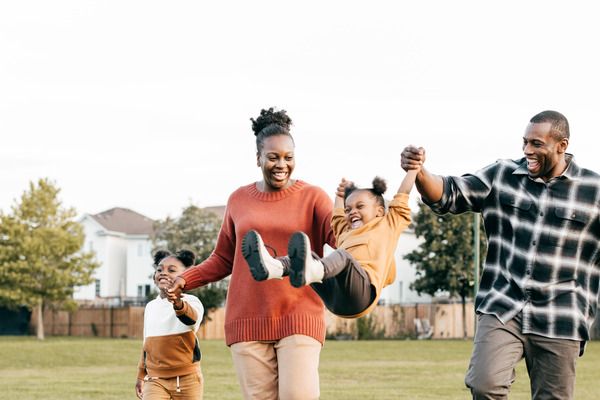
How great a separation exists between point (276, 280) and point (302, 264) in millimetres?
1195

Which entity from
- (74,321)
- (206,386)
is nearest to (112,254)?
(74,321)

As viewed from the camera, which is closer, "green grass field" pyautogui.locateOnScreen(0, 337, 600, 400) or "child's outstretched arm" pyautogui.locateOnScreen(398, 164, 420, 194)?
"child's outstretched arm" pyautogui.locateOnScreen(398, 164, 420, 194)

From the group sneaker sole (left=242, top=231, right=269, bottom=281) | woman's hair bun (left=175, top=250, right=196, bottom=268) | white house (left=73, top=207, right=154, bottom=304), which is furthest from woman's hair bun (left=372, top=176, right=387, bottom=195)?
white house (left=73, top=207, right=154, bottom=304)

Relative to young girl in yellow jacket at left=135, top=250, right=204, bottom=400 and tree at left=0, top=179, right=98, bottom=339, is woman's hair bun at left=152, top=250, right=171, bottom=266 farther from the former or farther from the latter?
tree at left=0, top=179, right=98, bottom=339

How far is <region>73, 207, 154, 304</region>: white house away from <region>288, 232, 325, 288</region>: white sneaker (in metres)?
87.0

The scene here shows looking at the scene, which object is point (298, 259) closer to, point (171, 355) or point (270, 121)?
point (270, 121)

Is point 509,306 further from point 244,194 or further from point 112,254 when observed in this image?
point 112,254

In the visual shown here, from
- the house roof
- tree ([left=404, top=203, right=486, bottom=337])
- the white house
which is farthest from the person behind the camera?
the house roof

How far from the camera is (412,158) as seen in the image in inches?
287

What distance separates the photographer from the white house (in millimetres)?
94062

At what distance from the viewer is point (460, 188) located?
7.59 metres

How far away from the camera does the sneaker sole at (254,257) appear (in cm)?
635

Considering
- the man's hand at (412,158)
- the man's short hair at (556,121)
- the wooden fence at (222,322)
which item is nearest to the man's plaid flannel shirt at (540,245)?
the man's short hair at (556,121)

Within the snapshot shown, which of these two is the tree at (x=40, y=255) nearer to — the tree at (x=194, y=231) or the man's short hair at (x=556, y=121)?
the tree at (x=194, y=231)
